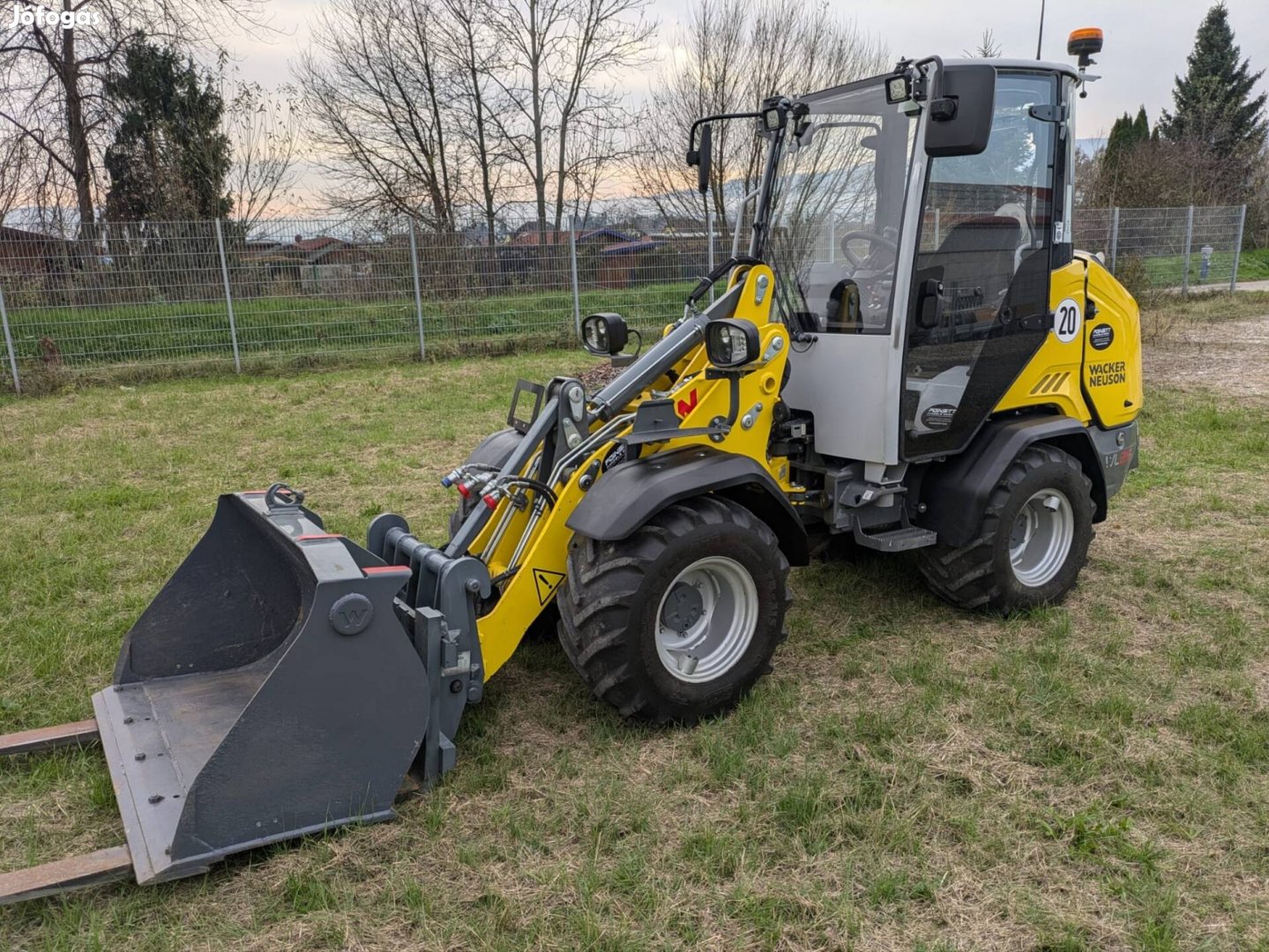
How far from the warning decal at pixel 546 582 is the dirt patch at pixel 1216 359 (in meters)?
9.06

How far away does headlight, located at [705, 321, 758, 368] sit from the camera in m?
3.63

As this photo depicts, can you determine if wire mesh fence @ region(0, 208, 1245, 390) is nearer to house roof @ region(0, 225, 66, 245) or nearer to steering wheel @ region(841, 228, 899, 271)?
house roof @ region(0, 225, 66, 245)

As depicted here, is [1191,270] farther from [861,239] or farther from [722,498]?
[722,498]

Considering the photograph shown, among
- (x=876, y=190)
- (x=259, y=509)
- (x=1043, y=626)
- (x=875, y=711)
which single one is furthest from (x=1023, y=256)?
(x=259, y=509)

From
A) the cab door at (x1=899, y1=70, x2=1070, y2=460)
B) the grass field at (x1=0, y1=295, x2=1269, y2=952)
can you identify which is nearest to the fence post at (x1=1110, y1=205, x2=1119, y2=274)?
the grass field at (x1=0, y1=295, x2=1269, y2=952)

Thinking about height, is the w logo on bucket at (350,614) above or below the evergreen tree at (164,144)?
below

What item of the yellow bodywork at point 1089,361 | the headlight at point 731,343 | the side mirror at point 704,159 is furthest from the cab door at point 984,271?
the side mirror at point 704,159

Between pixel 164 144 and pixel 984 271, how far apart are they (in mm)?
15682

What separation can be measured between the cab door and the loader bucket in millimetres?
2419

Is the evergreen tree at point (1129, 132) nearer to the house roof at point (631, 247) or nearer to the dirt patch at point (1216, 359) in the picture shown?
the dirt patch at point (1216, 359)

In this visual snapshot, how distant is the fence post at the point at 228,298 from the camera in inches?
472

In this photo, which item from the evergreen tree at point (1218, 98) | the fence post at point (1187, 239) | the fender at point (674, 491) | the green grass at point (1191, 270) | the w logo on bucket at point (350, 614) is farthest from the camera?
the evergreen tree at point (1218, 98)

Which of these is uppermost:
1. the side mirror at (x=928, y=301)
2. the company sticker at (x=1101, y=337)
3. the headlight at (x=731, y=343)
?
the side mirror at (x=928, y=301)

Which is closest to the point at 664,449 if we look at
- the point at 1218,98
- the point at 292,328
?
the point at 292,328
